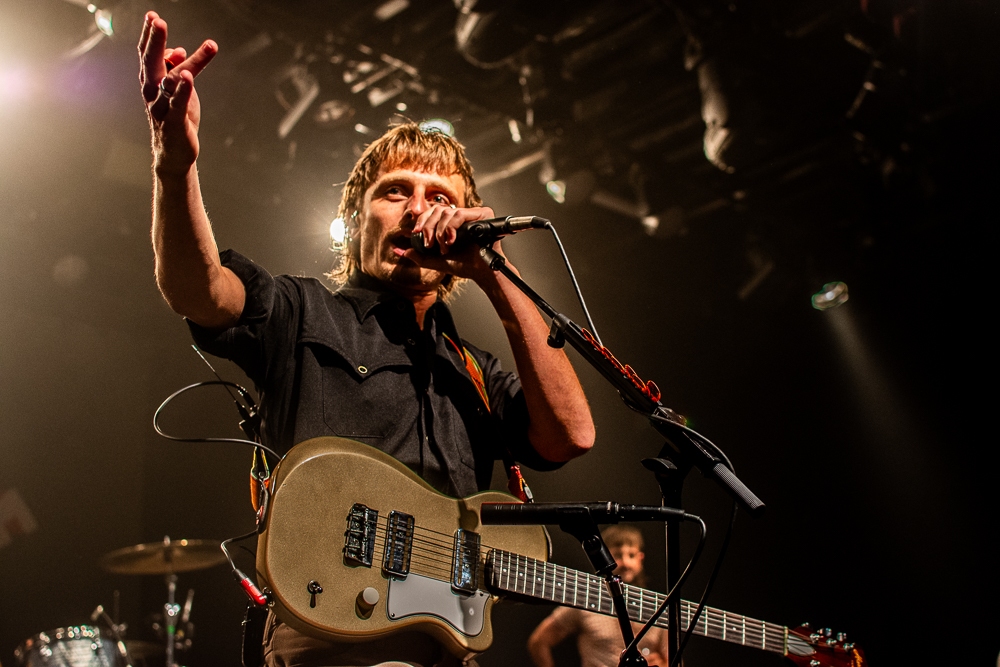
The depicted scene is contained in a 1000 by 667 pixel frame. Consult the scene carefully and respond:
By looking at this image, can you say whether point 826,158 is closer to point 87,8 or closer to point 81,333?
point 87,8

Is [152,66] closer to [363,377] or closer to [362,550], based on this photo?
[363,377]

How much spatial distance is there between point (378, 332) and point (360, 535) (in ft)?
2.18

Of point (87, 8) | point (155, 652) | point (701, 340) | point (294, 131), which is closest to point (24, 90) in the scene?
point (87, 8)

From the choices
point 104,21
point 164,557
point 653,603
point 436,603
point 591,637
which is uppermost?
point 104,21

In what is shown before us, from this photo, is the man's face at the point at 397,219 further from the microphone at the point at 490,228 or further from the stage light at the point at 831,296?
the stage light at the point at 831,296

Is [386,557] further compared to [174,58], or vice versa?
[386,557]

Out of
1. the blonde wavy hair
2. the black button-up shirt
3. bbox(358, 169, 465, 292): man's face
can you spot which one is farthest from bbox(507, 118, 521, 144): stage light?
the black button-up shirt

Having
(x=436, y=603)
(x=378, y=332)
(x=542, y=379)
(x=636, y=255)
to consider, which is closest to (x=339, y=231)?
(x=378, y=332)

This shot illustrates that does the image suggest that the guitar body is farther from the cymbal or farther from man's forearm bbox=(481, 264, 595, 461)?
the cymbal

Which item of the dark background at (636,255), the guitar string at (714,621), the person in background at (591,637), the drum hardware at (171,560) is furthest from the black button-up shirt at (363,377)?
the drum hardware at (171,560)

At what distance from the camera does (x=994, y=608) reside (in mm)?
5836

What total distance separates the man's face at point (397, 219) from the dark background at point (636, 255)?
7.47 ft

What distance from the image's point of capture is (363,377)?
6.41 feet

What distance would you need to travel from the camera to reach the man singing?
154cm
